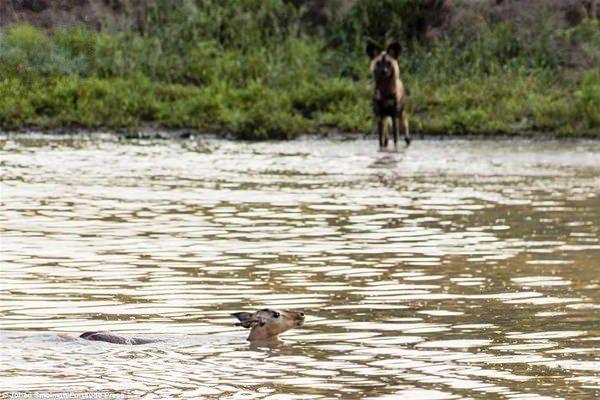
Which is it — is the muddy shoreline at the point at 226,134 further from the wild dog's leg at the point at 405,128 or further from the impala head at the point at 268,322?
the impala head at the point at 268,322

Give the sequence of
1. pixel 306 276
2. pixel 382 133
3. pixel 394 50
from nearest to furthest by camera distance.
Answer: pixel 306 276 < pixel 382 133 < pixel 394 50

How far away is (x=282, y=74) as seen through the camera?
29906 mm

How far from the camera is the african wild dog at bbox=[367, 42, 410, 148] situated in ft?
80.2

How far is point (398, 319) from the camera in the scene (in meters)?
9.81

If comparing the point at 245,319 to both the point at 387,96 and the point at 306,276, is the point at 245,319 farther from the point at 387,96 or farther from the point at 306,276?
the point at 387,96

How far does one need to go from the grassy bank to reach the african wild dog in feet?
6.76

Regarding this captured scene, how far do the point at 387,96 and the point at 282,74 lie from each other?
18.6 ft

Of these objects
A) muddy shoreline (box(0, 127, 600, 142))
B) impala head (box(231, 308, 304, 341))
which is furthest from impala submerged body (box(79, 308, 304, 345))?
muddy shoreline (box(0, 127, 600, 142))

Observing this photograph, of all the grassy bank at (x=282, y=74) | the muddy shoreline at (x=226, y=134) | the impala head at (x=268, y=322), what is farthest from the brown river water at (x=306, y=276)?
the grassy bank at (x=282, y=74)

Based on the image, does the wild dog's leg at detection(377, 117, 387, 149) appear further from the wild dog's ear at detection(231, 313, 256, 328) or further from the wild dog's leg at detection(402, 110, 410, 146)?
the wild dog's ear at detection(231, 313, 256, 328)

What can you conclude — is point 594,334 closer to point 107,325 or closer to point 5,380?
point 107,325

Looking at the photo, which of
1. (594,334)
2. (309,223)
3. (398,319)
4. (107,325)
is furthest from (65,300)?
(309,223)

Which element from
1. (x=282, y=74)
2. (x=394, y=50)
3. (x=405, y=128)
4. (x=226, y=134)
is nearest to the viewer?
(x=405, y=128)

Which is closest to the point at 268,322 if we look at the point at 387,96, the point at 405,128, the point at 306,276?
the point at 306,276
